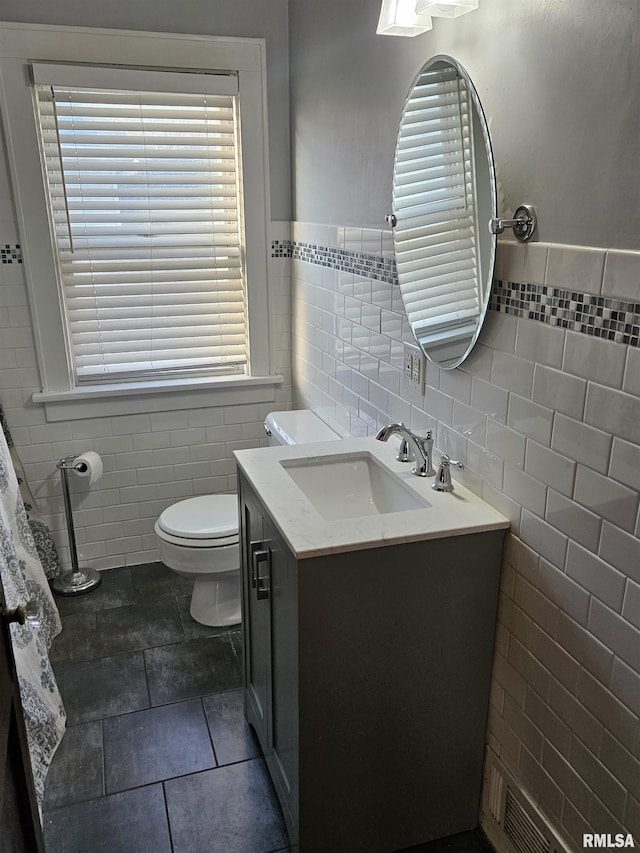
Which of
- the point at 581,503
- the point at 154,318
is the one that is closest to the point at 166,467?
the point at 154,318

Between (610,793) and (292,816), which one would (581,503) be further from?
(292,816)

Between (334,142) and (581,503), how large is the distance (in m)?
1.77

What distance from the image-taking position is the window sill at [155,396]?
3131mm

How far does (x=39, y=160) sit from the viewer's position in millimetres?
2840

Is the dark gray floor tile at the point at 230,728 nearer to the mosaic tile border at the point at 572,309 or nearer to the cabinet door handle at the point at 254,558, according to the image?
the cabinet door handle at the point at 254,558

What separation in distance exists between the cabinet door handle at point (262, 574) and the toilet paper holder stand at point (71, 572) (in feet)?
4.88

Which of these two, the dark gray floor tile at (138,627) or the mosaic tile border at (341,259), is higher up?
the mosaic tile border at (341,259)

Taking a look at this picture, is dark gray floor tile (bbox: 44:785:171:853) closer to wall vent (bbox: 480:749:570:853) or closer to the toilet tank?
wall vent (bbox: 480:749:570:853)

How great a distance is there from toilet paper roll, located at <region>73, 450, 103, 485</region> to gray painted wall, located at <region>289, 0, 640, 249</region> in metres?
1.68

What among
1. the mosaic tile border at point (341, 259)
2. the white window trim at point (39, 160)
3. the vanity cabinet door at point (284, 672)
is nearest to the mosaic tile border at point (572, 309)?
the mosaic tile border at point (341, 259)

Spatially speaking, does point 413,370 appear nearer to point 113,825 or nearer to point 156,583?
point 113,825

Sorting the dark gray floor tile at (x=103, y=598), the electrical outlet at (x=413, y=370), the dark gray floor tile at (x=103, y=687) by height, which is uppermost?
the electrical outlet at (x=413, y=370)

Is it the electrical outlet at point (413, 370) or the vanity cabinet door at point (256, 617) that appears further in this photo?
the electrical outlet at point (413, 370)

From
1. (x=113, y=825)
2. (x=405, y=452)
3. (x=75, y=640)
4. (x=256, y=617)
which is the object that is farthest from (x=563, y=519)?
(x=75, y=640)
